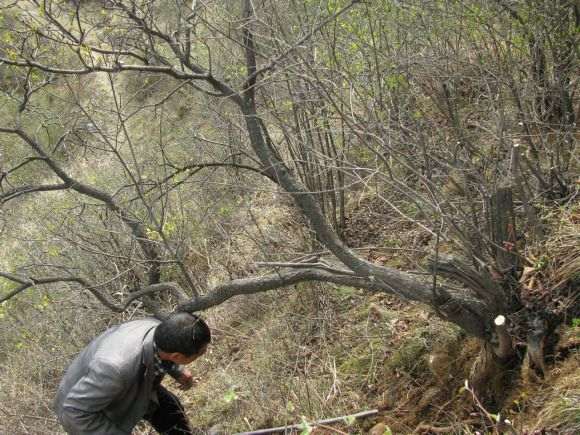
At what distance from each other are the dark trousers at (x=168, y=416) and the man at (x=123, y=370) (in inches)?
23.3

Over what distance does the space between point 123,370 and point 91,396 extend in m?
0.20

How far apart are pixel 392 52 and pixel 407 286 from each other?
2721 millimetres

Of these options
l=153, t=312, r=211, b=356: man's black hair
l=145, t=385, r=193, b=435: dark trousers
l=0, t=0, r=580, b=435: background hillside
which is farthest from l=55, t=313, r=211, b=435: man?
l=145, t=385, r=193, b=435: dark trousers

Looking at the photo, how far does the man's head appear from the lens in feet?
9.98

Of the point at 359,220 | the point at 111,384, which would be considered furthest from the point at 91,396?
the point at 359,220

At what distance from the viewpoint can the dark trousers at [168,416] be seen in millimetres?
4067

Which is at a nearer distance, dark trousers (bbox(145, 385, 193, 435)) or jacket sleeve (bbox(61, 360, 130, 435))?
jacket sleeve (bbox(61, 360, 130, 435))

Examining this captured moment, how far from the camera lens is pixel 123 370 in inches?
122

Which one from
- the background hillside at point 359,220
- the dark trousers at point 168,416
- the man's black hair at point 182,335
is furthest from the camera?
the dark trousers at point 168,416

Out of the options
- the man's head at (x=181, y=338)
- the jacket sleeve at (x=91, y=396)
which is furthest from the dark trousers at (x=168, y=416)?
the man's head at (x=181, y=338)

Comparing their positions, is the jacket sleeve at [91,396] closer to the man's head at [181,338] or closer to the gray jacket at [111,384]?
the gray jacket at [111,384]

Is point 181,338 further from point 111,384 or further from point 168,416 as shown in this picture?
point 168,416

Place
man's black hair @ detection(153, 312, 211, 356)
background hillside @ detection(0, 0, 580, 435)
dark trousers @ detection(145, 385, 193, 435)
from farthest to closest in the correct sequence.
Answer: dark trousers @ detection(145, 385, 193, 435) → background hillside @ detection(0, 0, 580, 435) → man's black hair @ detection(153, 312, 211, 356)

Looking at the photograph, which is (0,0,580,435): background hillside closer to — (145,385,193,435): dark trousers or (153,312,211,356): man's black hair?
(153,312,211,356): man's black hair
